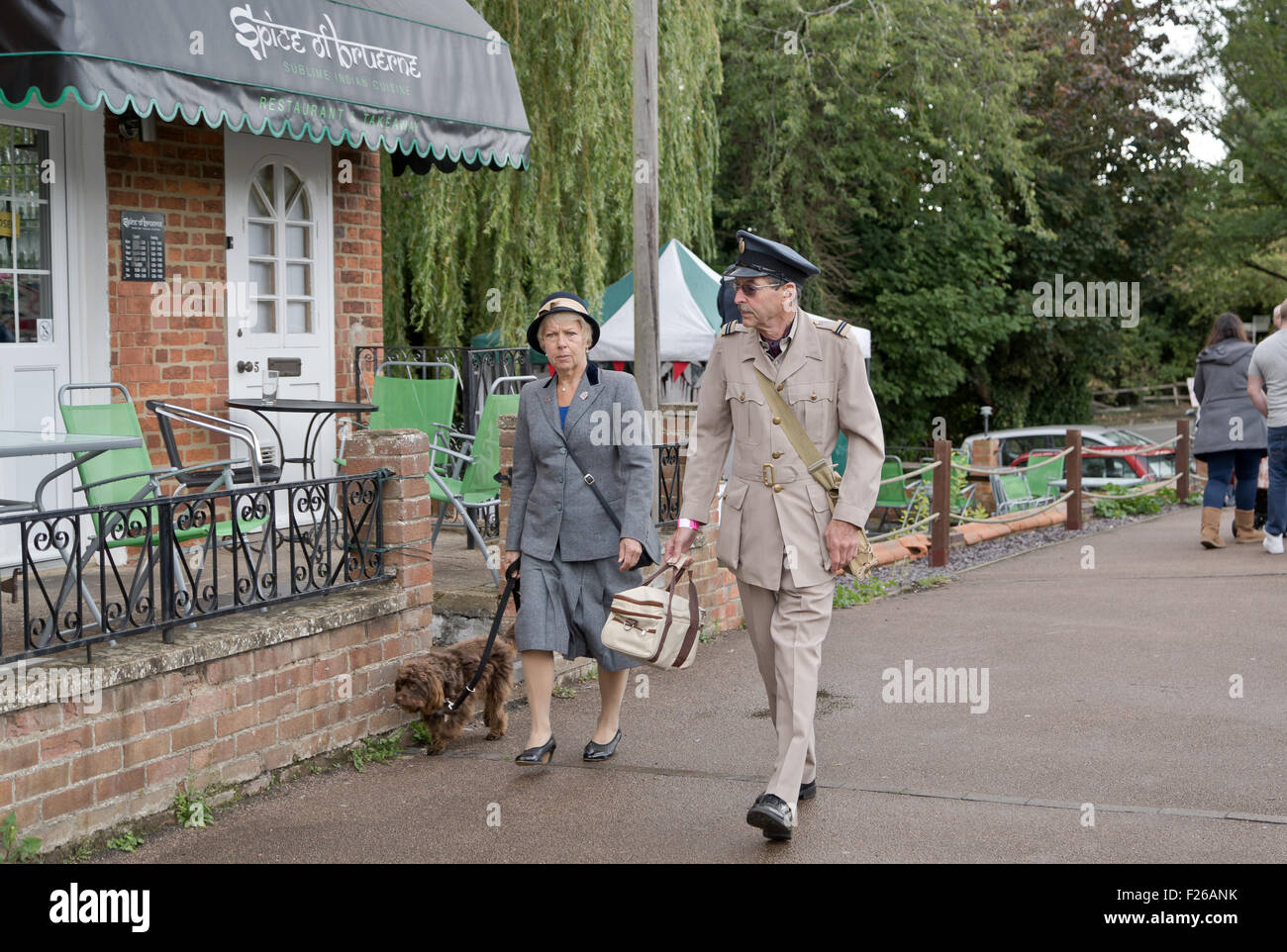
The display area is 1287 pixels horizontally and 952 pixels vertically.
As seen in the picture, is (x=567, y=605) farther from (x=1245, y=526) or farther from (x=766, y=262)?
(x=1245, y=526)

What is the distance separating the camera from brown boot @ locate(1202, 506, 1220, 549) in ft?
39.8

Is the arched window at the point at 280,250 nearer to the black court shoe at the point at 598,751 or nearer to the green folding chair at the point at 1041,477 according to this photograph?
the black court shoe at the point at 598,751

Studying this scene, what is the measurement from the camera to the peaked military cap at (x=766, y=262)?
512 centimetres

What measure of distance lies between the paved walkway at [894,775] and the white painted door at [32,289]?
2.95 meters

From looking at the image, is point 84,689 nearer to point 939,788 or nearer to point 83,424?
point 83,424

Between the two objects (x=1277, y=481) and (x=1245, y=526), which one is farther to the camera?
(x=1245, y=526)

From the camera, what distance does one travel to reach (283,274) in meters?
9.36

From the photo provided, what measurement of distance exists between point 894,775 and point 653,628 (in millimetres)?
1298

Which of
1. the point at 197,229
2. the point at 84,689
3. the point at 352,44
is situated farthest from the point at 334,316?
the point at 84,689

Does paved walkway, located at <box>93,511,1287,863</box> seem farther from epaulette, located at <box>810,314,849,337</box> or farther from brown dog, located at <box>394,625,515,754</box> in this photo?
epaulette, located at <box>810,314,849,337</box>

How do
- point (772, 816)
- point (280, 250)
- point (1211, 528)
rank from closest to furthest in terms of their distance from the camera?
1. point (772, 816)
2. point (280, 250)
3. point (1211, 528)

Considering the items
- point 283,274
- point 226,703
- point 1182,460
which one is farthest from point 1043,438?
point 226,703

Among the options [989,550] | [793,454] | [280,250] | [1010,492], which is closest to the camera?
[793,454]

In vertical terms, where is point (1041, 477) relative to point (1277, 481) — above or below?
below
